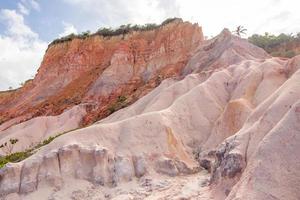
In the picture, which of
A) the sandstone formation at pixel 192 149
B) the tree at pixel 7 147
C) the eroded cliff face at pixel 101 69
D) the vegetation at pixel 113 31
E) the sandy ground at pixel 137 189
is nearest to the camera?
the sandstone formation at pixel 192 149

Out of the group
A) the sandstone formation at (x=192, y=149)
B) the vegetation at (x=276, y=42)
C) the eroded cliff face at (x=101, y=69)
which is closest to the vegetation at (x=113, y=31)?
the eroded cliff face at (x=101, y=69)

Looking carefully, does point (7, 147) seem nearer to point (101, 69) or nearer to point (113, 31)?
point (101, 69)

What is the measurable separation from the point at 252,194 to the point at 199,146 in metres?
12.1

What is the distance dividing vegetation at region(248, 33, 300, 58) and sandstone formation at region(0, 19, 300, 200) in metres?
20.6

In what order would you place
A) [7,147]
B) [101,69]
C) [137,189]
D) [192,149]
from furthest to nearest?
[101,69]
[7,147]
[192,149]
[137,189]

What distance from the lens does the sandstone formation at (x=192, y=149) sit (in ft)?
49.8

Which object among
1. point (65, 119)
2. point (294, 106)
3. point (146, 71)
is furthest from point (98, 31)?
point (294, 106)

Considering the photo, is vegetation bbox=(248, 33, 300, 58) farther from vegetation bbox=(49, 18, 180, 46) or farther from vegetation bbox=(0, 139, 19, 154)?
vegetation bbox=(0, 139, 19, 154)

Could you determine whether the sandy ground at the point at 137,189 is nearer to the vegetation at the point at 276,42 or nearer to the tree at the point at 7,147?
the tree at the point at 7,147

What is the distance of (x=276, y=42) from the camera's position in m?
57.4

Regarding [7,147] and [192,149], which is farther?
[7,147]

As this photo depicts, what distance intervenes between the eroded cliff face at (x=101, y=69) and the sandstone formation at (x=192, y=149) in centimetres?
1115

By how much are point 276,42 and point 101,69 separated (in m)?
21.7

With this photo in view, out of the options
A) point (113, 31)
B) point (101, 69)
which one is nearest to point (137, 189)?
point (101, 69)
